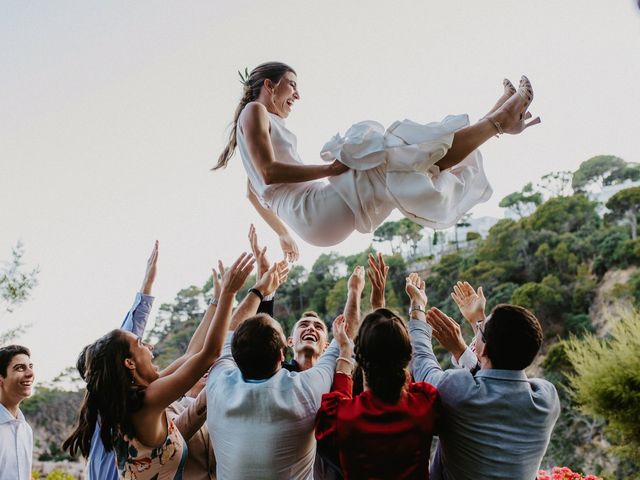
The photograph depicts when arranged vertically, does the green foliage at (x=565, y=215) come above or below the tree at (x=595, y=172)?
below

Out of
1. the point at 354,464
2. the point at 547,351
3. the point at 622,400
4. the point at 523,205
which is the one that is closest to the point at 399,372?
the point at 354,464

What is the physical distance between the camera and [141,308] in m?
3.06

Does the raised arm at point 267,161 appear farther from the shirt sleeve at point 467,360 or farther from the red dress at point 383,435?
the red dress at point 383,435

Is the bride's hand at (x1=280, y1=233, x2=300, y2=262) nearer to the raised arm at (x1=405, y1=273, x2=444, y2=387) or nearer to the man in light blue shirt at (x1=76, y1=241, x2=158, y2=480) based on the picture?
the man in light blue shirt at (x1=76, y1=241, x2=158, y2=480)

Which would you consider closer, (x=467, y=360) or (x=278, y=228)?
(x=467, y=360)

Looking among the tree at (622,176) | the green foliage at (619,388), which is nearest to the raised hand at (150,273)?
the green foliage at (619,388)

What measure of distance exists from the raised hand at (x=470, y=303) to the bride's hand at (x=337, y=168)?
2.40 feet

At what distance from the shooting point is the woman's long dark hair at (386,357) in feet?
5.99

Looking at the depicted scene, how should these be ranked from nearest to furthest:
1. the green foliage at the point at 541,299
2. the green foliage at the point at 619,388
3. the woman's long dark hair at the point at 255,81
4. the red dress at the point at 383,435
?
the red dress at the point at 383,435
the woman's long dark hair at the point at 255,81
the green foliage at the point at 619,388
the green foliage at the point at 541,299

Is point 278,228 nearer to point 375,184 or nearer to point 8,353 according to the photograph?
point 375,184

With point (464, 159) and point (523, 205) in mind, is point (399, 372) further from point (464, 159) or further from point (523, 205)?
point (523, 205)

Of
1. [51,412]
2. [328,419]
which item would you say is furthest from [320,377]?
[51,412]

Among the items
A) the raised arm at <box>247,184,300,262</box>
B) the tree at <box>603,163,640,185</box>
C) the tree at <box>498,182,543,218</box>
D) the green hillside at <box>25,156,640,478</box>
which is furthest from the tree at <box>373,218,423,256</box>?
the raised arm at <box>247,184,300,262</box>

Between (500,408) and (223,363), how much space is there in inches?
37.8
